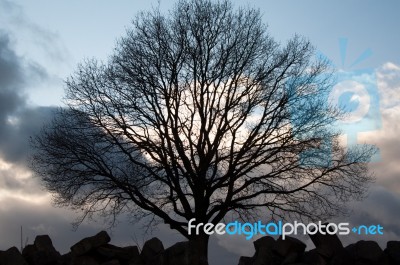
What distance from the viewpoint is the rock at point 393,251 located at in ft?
35.0

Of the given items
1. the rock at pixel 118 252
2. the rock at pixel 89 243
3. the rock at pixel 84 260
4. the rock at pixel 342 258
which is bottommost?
the rock at pixel 342 258

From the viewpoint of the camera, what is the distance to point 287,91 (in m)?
20.2

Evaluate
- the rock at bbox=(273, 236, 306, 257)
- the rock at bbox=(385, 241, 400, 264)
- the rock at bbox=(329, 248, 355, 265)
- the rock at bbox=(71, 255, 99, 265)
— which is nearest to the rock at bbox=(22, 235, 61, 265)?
the rock at bbox=(71, 255, 99, 265)

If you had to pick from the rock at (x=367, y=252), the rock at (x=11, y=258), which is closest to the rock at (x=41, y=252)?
the rock at (x=11, y=258)

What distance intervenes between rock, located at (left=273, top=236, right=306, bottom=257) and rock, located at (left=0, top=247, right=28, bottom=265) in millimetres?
5379

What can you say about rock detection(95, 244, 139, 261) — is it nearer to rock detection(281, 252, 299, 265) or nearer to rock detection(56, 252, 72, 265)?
rock detection(56, 252, 72, 265)

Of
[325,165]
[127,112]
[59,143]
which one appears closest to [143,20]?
[127,112]

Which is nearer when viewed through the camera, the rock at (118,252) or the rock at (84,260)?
the rock at (84,260)

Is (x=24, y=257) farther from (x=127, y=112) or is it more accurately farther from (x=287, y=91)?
(x=287, y=91)

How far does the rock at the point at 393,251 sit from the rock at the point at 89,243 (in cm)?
559

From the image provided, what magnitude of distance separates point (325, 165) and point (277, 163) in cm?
181

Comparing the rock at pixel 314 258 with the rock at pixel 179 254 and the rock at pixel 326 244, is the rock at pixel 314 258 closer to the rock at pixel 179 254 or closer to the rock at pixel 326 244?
the rock at pixel 326 244

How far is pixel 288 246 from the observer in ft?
35.5

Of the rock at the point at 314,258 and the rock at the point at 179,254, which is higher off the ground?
the rock at the point at 179,254
